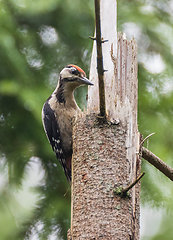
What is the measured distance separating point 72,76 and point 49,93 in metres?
0.54

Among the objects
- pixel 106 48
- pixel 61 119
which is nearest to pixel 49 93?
pixel 61 119

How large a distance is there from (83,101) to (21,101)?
766 mm

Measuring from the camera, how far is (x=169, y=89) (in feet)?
11.5

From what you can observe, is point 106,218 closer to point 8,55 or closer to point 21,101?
point 21,101

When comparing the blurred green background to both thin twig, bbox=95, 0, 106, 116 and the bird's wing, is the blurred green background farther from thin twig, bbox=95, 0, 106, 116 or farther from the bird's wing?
thin twig, bbox=95, 0, 106, 116

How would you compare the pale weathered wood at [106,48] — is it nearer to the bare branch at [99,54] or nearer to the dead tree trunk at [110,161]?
the dead tree trunk at [110,161]

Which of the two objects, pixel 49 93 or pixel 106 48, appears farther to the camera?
pixel 49 93

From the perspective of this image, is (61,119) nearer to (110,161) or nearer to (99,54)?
(110,161)

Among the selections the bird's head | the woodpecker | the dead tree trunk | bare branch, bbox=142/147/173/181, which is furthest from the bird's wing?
bare branch, bbox=142/147/173/181

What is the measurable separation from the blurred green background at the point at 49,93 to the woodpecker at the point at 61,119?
12 cm

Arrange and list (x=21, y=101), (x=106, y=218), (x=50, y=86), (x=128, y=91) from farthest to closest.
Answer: (x=50, y=86) → (x=21, y=101) → (x=128, y=91) → (x=106, y=218)

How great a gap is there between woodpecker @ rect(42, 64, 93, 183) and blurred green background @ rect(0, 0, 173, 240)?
0.41 feet

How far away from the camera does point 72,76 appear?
2.91 meters

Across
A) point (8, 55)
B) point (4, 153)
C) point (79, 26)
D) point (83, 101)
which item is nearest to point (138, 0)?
point (79, 26)
